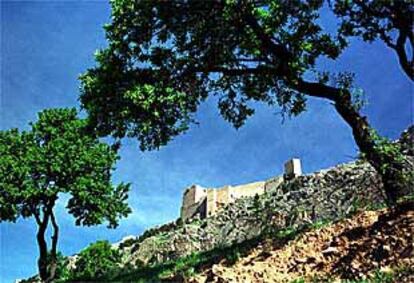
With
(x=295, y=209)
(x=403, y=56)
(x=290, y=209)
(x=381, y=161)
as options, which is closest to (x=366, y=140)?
(x=381, y=161)

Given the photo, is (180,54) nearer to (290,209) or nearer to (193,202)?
(290,209)

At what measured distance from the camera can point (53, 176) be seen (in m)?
33.2

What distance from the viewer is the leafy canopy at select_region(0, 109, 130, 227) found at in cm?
3256

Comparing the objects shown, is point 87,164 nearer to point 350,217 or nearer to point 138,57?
point 138,57

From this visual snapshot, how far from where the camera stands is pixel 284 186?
115 ft

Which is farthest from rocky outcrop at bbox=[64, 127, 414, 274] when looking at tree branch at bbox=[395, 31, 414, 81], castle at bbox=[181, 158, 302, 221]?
castle at bbox=[181, 158, 302, 221]

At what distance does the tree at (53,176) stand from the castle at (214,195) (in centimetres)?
3379

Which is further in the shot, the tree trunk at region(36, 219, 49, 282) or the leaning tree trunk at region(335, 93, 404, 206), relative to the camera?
the tree trunk at region(36, 219, 49, 282)

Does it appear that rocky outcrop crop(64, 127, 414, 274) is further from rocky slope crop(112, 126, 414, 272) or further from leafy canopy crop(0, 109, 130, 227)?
Result: leafy canopy crop(0, 109, 130, 227)

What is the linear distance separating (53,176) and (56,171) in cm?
72

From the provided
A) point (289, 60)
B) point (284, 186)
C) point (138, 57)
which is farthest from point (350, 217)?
point (284, 186)

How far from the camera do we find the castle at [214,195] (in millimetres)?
69562

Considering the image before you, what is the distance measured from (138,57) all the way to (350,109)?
5.90m

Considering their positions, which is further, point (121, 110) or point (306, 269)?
point (121, 110)
